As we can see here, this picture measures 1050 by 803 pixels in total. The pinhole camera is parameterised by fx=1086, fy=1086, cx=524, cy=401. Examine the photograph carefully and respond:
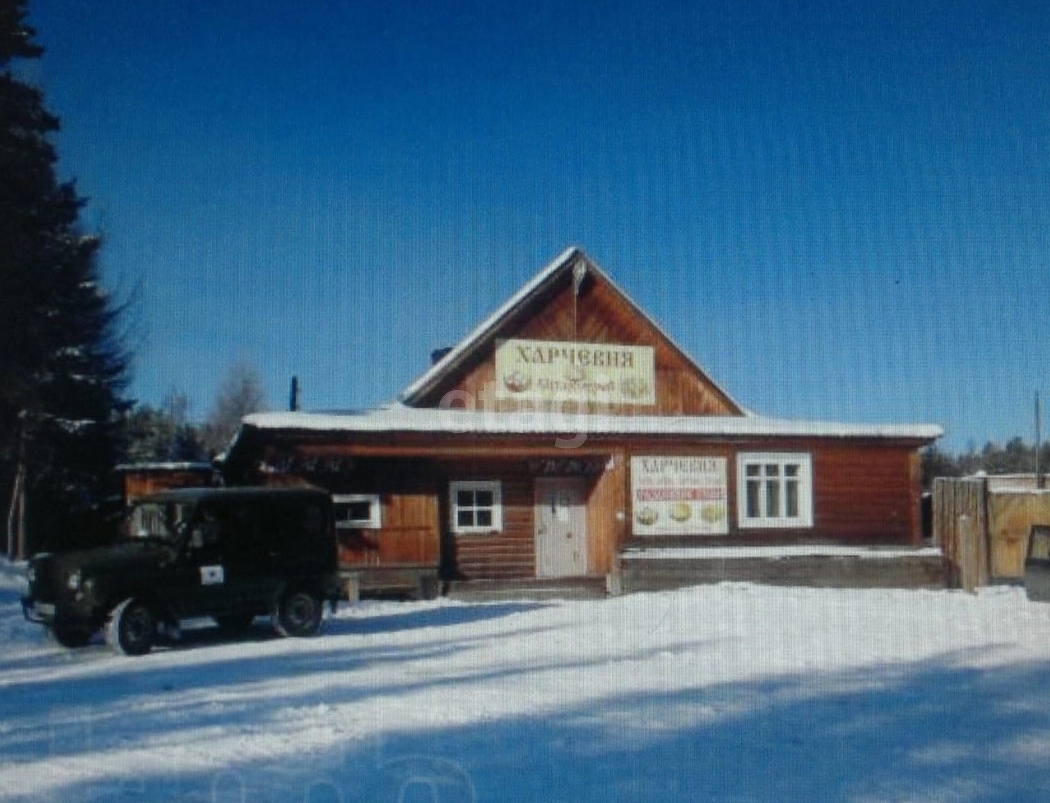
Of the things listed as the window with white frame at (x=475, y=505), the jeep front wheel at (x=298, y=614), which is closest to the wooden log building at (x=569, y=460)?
the window with white frame at (x=475, y=505)

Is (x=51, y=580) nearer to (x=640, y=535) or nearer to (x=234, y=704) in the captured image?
(x=234, y=704)

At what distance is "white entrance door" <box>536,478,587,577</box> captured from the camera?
78.2 ft

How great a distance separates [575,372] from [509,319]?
6.77 feet

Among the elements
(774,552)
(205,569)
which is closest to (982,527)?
(774,552)

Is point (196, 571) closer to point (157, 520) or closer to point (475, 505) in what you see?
point (157, 520)

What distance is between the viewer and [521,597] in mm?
21578

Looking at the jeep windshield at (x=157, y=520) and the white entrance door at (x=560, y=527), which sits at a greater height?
the jeep windshield at (x=157, y=520)

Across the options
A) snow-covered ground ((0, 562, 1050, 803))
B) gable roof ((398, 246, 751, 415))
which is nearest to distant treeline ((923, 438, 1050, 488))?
gable roof ((398, 246, 751, 415))

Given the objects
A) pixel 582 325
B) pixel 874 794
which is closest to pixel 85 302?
pixel 582 325

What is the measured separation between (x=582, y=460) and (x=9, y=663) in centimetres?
1385

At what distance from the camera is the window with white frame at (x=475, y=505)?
2316cm

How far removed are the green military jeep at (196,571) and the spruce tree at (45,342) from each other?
30.8 ft

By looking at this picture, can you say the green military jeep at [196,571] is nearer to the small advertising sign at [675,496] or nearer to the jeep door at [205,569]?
the jeep door at [205,569]

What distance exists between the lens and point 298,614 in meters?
14.7
